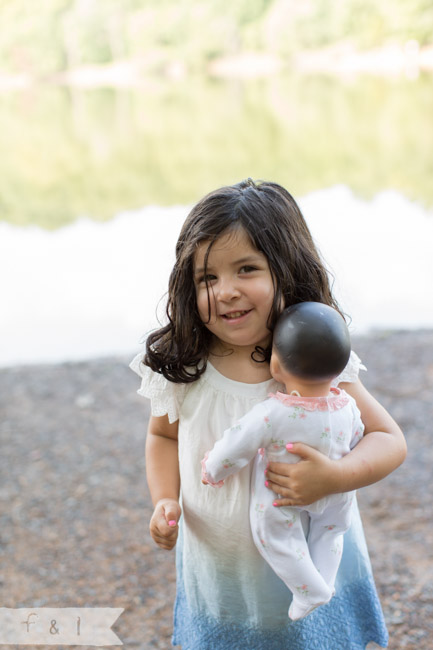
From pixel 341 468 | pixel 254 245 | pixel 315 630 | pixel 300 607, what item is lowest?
pixel 315 630

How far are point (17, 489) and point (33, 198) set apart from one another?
37.5ft

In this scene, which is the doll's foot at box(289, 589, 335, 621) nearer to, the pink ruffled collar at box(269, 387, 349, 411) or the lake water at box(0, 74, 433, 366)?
A: the pink ruffled collar at box(269, 387, 349, 411)

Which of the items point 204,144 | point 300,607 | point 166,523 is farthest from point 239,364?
point 204,144

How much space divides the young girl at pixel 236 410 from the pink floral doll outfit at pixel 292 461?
31 millimetres

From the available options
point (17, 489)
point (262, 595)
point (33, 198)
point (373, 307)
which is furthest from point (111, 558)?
point (33, 198)

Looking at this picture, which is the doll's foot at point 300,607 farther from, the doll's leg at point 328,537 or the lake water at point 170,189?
the lake water at point 170,189

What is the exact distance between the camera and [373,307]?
6.41 metres

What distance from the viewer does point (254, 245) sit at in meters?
1.25

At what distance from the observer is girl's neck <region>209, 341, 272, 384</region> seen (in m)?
1.32

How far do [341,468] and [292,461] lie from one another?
92mm

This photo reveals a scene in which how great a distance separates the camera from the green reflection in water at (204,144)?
13.2 meters

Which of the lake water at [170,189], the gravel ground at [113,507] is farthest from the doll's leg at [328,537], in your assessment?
the gravel ground at [113,507]

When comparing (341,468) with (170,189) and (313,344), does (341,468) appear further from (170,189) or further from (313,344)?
(170,189)

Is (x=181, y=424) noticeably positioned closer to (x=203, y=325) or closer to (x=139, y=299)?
(x=203, y=325)
